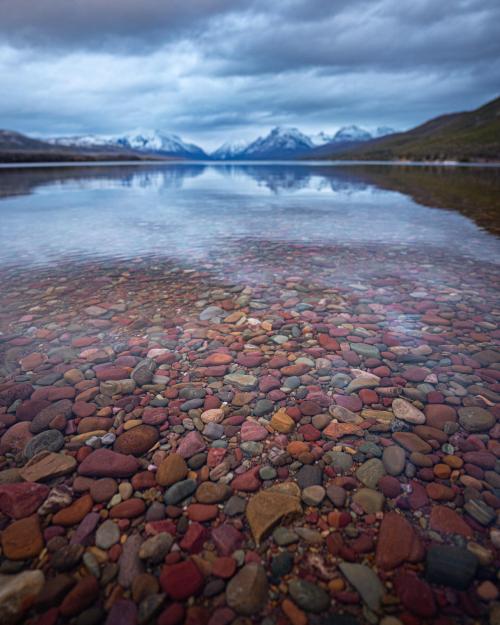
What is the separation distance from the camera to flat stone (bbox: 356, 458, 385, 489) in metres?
3.40

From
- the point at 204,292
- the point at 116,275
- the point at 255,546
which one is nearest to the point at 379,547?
the point at 255,546

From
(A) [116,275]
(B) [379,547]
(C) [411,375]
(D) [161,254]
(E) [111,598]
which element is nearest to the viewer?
(E) [111,598]

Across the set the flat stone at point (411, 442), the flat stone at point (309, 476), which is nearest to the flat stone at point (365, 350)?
the flat stone at point (411, 442)

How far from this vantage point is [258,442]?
390 cm

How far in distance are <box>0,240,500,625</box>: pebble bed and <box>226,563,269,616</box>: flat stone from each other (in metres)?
0.01

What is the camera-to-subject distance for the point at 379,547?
280 centimetres

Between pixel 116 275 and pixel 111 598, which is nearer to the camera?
pixel 111 598

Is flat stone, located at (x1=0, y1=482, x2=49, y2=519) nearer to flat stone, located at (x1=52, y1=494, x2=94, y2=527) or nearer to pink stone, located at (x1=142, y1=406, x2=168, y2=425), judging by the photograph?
flat stone, located at (x1=52, y1=494, x2=94, y2=527)

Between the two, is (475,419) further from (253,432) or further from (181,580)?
(181,580)

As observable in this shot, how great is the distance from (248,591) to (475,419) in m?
3.22

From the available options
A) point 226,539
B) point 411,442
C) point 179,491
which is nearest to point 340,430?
point 411,442

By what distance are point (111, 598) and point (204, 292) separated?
6503 mm

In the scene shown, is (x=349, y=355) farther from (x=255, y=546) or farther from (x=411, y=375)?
(x=255, y=546)

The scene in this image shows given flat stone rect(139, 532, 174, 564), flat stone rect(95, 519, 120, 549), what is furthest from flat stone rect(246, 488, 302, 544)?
flat stone rect(95, 519, 120, 549)
